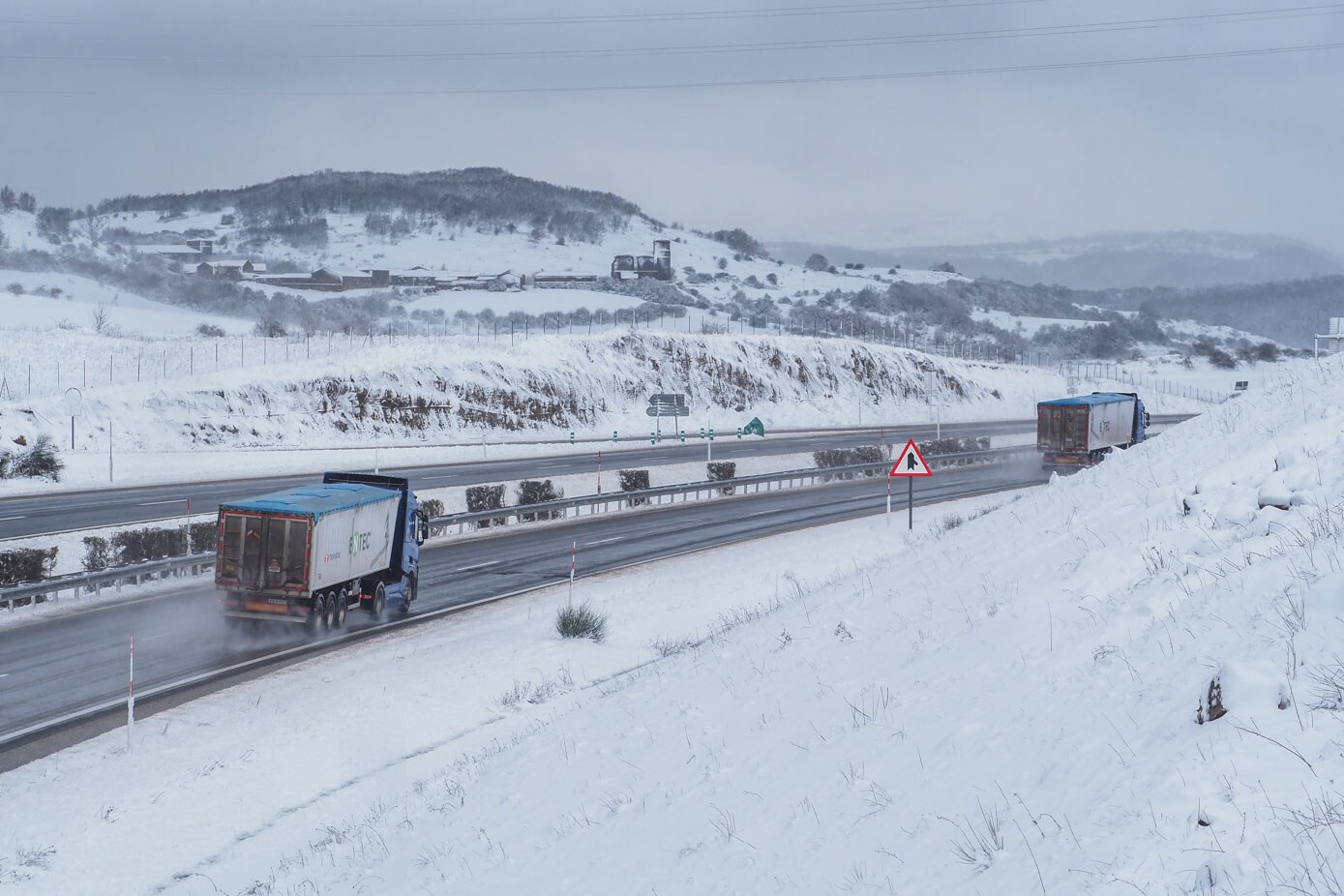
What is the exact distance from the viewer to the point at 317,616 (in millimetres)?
21391

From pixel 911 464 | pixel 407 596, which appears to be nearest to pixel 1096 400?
pixel 911 464

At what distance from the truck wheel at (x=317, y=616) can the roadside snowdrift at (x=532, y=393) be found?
35.0 m

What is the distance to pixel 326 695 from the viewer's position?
17719 millimetres

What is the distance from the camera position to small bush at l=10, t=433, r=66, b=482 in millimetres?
44656

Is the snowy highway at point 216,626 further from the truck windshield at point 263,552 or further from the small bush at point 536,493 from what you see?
the truck windshield at point 263,552

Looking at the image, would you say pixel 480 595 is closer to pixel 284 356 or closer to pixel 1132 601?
pixel 1132 601

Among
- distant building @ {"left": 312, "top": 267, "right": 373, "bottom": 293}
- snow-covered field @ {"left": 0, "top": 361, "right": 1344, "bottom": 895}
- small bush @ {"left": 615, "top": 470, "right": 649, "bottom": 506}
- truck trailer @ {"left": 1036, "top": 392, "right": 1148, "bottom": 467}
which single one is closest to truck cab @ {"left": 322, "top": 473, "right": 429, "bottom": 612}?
snow-covered field @ {"left": 0, "top": 361, "right": 1344, "bottom": 895}

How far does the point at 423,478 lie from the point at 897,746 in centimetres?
4161

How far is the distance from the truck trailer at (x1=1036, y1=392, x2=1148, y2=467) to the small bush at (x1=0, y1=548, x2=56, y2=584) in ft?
133

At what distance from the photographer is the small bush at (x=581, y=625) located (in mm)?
21359

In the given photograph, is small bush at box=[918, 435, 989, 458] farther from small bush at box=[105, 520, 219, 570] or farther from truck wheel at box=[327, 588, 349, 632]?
truck wheel at box=[327, 588, 349, 632]

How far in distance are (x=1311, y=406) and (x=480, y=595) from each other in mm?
18335

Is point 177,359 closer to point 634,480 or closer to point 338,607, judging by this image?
point 634,480

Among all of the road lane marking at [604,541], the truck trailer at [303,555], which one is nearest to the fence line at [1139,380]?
the road lane marking at [604,541]
